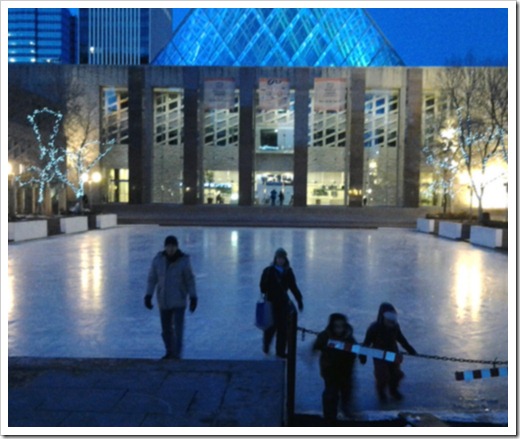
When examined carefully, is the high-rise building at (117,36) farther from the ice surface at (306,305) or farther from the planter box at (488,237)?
the ice surface at (306,305)

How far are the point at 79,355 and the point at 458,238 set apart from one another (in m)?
20.0

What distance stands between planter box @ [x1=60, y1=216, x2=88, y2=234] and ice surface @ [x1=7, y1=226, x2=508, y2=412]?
5.67 metres

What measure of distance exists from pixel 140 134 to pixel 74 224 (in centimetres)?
2069

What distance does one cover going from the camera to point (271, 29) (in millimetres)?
51406

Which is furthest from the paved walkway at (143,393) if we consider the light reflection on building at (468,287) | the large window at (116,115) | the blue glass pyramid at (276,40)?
the blue glass pyramid at (276,40)

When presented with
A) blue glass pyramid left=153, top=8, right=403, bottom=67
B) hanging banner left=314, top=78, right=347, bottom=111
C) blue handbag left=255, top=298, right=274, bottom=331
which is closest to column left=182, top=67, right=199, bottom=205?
blue glass pyramid left=153, top=8, right=403, bottom=67

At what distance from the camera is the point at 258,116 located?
50.7 meters

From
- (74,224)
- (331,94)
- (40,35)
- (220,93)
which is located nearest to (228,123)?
(220,93)

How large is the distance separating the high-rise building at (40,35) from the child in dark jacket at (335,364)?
171 meters

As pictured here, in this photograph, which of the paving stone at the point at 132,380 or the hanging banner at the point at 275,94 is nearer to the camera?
the paving stone at the point at 132,380

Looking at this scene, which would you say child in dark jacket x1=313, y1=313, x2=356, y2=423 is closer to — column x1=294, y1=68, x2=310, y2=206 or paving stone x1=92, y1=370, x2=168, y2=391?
paving stone x1=92, y1=370, x2=168, y2=391

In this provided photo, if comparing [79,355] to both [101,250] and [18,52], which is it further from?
[18,52]

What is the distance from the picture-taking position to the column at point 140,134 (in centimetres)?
4562

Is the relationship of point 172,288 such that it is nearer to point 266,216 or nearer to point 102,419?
point 102,419
